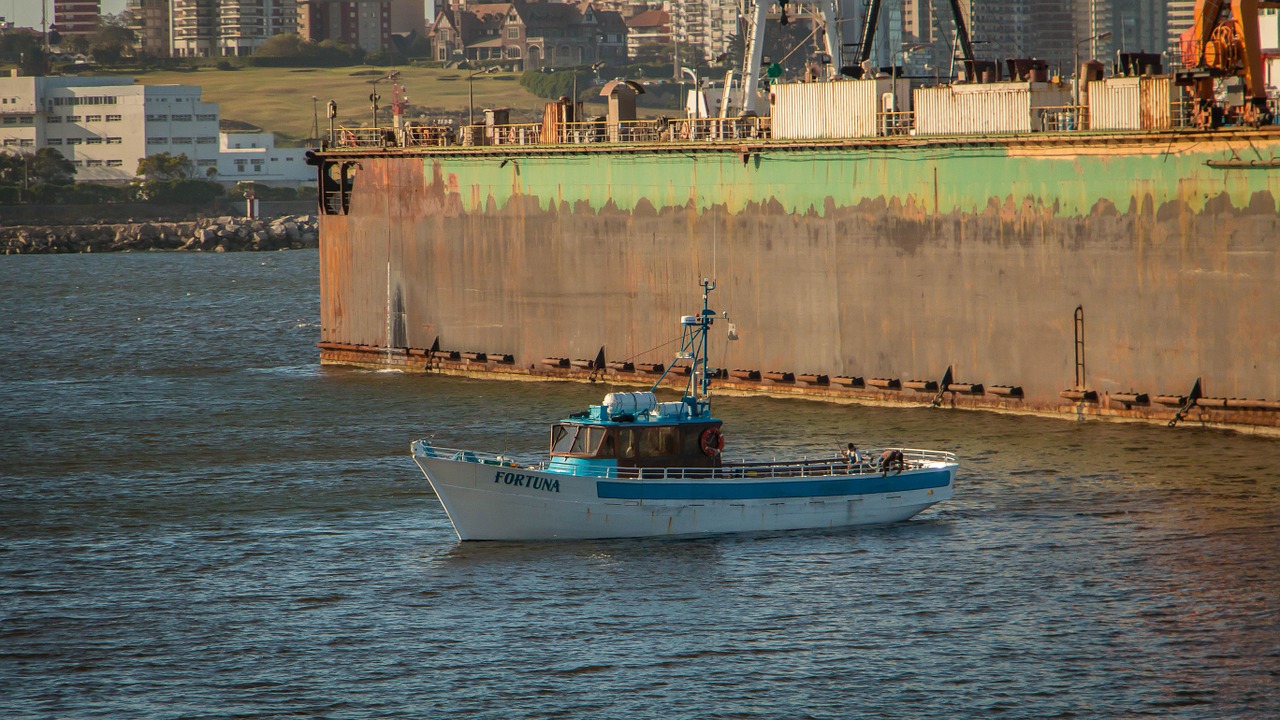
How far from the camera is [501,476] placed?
3772 cm

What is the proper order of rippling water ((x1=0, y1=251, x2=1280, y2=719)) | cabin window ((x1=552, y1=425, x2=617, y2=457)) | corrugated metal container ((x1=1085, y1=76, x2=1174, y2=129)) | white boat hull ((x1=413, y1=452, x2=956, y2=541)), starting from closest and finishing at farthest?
rippling water ((x1=0, y1=251, x2=1280, y2=719))
white boat hull ((x1=413, y1=452, x2=956, y2=541))
cabin window ((x1=552, y1=425, x2=617, y2=457))
corrugated metal container ((x1=1085, y1=76, x2=1174, y2=129))

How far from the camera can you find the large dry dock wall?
47094mm

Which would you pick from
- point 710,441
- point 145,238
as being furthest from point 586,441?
point 145,238

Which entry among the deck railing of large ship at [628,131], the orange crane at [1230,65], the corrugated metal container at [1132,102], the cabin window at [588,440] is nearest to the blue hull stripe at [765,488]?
the cabin window at [588,440]

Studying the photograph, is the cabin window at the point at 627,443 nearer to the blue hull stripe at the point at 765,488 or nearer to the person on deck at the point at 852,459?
the blue hull stripe at the point at 765,488

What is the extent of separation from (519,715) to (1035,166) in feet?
97.2

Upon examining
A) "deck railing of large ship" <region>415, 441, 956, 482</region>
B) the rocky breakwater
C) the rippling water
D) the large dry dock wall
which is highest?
the rocky breakwater

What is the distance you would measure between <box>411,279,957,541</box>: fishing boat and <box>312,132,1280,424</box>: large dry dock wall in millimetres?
13001

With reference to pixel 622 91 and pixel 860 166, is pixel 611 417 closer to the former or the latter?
pixel 860 166

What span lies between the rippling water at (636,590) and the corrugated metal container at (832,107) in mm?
9830

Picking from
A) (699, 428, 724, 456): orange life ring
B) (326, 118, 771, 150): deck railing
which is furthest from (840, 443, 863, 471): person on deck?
(326, 118, 771, 150): deck railing

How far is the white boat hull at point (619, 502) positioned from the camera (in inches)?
1489

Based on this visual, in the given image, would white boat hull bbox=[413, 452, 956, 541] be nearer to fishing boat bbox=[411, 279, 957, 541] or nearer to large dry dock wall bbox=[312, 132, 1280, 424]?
fishing boat bbox=[411, 279, 957, 541]

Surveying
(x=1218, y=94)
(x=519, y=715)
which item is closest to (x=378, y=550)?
(x=519, y=715)
